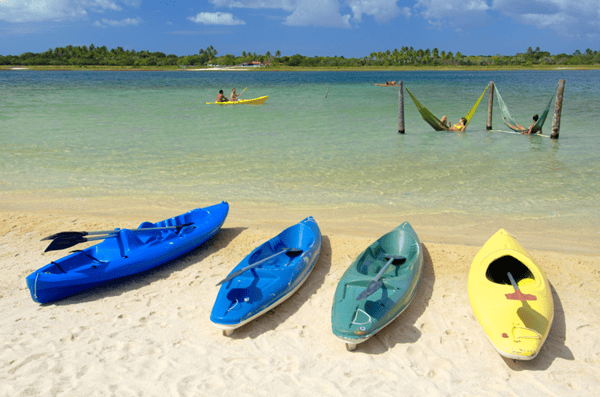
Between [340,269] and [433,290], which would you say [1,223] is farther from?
[433,290]

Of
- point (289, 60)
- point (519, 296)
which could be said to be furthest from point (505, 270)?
point (289, 60)

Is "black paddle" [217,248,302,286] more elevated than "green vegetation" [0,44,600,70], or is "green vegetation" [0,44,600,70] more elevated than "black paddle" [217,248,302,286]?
"green vegetation" [0,44,600,70]

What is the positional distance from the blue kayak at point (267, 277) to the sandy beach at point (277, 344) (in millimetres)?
193

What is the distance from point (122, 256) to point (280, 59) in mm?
169988

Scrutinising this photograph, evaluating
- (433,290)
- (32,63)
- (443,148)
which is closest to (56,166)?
(433,290)

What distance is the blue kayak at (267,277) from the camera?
390 centimetres

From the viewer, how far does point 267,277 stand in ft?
14.4

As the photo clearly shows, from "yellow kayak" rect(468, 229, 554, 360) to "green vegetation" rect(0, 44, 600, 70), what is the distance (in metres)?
139

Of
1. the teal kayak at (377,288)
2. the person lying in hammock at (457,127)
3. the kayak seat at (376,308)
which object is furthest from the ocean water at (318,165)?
the kayak seat at (376,308)

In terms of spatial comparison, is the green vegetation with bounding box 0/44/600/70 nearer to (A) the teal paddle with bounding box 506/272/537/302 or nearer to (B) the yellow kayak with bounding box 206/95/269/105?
(B) the yellow kayak with bounding box 206/95/269/105

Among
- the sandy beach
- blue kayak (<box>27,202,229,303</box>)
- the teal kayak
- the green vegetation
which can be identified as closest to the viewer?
the sandy beach

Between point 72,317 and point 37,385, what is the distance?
1054mm

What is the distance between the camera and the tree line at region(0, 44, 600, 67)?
13662 cm

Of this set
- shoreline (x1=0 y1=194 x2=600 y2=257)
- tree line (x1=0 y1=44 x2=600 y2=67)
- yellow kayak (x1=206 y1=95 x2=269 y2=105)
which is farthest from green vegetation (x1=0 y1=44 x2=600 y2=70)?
shoreline (x1=0 y1=194 x2=600 y2=257)
